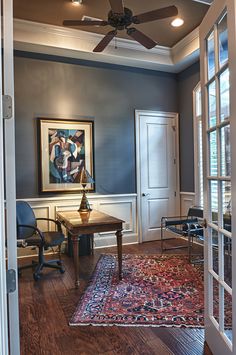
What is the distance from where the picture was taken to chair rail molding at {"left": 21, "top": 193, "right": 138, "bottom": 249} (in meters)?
4.32

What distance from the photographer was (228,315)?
5.18ft

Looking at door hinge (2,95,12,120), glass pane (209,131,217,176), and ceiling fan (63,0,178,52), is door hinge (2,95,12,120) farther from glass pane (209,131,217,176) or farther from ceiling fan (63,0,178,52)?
ceiling fan (63,0,178,52)

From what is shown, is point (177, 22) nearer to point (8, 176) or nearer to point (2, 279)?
point (8, 176)

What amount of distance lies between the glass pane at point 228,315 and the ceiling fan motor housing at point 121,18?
2748 millimetres

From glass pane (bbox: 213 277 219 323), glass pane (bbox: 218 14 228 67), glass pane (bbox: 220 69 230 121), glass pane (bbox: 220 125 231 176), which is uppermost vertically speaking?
glass pane (bbox: 218 14 228 67)

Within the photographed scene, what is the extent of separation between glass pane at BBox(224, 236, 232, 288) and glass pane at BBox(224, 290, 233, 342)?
0.09 metres

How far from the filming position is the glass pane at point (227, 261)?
5.05 ft

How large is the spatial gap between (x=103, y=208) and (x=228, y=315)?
3.28m

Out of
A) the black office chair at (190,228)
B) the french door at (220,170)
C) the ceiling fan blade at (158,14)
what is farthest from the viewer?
the black office chair at (190,228)

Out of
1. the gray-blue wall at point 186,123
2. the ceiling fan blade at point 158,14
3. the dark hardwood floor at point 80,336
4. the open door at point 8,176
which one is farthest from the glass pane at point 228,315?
the gray-blue wall at point 186,123

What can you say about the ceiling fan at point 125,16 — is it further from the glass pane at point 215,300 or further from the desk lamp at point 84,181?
the glass pane at point 215,300

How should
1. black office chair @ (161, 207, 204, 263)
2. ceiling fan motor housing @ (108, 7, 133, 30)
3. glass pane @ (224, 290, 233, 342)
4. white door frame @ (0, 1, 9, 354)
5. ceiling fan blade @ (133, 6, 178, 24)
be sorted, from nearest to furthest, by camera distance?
white door frame @ (0, 1, 9, 354) < glass pane @ (224, 290, 233, 342) < ceiling fan blade @ (133, 6, 178, 24) < ceiling fan motor housing @ (108, 7, 133, 30) < black office chair @ (161, 207, 204, 263)

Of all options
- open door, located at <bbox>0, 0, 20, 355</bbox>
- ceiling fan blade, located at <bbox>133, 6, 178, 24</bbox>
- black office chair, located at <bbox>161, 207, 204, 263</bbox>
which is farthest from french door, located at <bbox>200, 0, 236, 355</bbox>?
black office chair, located at <bbox>161, 207, 204, 263</bbox>

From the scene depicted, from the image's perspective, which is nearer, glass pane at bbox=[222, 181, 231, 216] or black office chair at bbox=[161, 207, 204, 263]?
glass pane at bbox=[222, 181, 231, 216]
